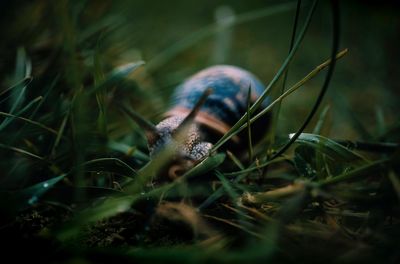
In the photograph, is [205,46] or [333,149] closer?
[333,149]

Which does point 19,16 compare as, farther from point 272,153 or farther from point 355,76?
point 355,76

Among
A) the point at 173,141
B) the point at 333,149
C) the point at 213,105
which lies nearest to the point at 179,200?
the point at 173,141

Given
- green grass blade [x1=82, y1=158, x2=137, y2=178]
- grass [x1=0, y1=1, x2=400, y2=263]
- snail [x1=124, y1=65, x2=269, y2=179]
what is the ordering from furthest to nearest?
snail [x1=124, y1=65, x2=269, y2=179] < green grass blade [x1=82, y1=158, x2=137, y2=178] < grass [x1=0, y1=1, x2=400, y2=263]

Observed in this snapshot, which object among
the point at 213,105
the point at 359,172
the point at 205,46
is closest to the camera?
the point at 359,172

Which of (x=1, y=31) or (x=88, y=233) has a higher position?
(x=1, y=31)

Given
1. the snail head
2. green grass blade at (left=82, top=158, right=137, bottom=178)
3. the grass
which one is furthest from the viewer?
the snail head

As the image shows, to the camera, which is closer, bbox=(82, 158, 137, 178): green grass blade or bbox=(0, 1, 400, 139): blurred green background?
bbox=(82, 158, 137, 178): green grass blade

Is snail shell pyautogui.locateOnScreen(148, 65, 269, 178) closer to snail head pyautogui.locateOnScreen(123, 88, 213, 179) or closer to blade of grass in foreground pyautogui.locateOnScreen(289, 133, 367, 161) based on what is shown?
snail head pyautogui.locateOnScreen(123, 88, 213, 179)

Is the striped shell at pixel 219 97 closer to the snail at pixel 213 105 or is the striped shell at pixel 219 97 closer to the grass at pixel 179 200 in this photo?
the snail at pixel 213 105

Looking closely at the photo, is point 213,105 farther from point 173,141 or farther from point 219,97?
point 173,141

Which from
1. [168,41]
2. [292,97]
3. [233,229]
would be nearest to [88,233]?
[233,229]

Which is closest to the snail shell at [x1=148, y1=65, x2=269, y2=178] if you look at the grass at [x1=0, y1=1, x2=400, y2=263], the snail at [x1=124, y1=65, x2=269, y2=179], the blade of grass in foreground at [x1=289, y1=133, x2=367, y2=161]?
the snail at [x1=124, y1=65, x2=269, y2=179]
